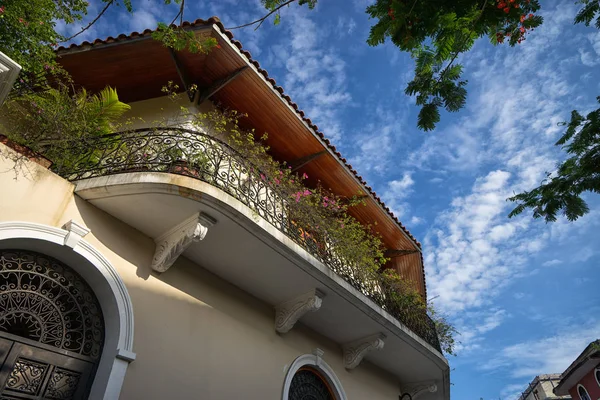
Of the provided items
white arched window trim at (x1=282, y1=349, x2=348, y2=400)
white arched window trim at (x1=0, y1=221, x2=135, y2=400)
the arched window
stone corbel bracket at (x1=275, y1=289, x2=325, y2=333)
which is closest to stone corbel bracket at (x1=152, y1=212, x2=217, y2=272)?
white arched window trim at (x1=0, y1=221, x2=135, y2=400)

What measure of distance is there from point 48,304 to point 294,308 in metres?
3.41

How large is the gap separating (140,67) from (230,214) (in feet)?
12.1

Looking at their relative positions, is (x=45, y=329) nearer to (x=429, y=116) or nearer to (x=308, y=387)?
(x=308, y=387)

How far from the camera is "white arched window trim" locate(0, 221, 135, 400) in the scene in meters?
4.07

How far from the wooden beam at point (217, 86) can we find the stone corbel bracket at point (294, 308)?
3.87 metres

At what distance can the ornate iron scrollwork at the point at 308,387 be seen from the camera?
6.42 meters

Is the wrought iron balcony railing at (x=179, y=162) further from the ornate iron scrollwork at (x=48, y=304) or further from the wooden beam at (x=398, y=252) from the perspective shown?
the wooden beam at (x=398, y=252)

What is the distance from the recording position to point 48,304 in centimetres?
422

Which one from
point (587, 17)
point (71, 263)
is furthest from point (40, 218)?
point (587, 17)

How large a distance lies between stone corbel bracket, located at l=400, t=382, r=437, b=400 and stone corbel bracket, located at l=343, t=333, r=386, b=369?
2252 mm

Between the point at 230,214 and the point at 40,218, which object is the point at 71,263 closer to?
the point at 40,218

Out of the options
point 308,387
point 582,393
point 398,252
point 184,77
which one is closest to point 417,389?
point 398,252

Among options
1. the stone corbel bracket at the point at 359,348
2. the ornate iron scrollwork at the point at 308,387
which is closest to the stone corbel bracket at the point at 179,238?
the ornate iron scrollwork at the point at 308,387

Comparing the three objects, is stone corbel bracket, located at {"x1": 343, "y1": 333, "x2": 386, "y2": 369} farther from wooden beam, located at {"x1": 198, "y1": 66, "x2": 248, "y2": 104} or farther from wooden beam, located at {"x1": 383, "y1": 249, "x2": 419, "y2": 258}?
wooden beam, located at {"x1": 198, "y1": 66, "x2": 248, "y2": 104}
